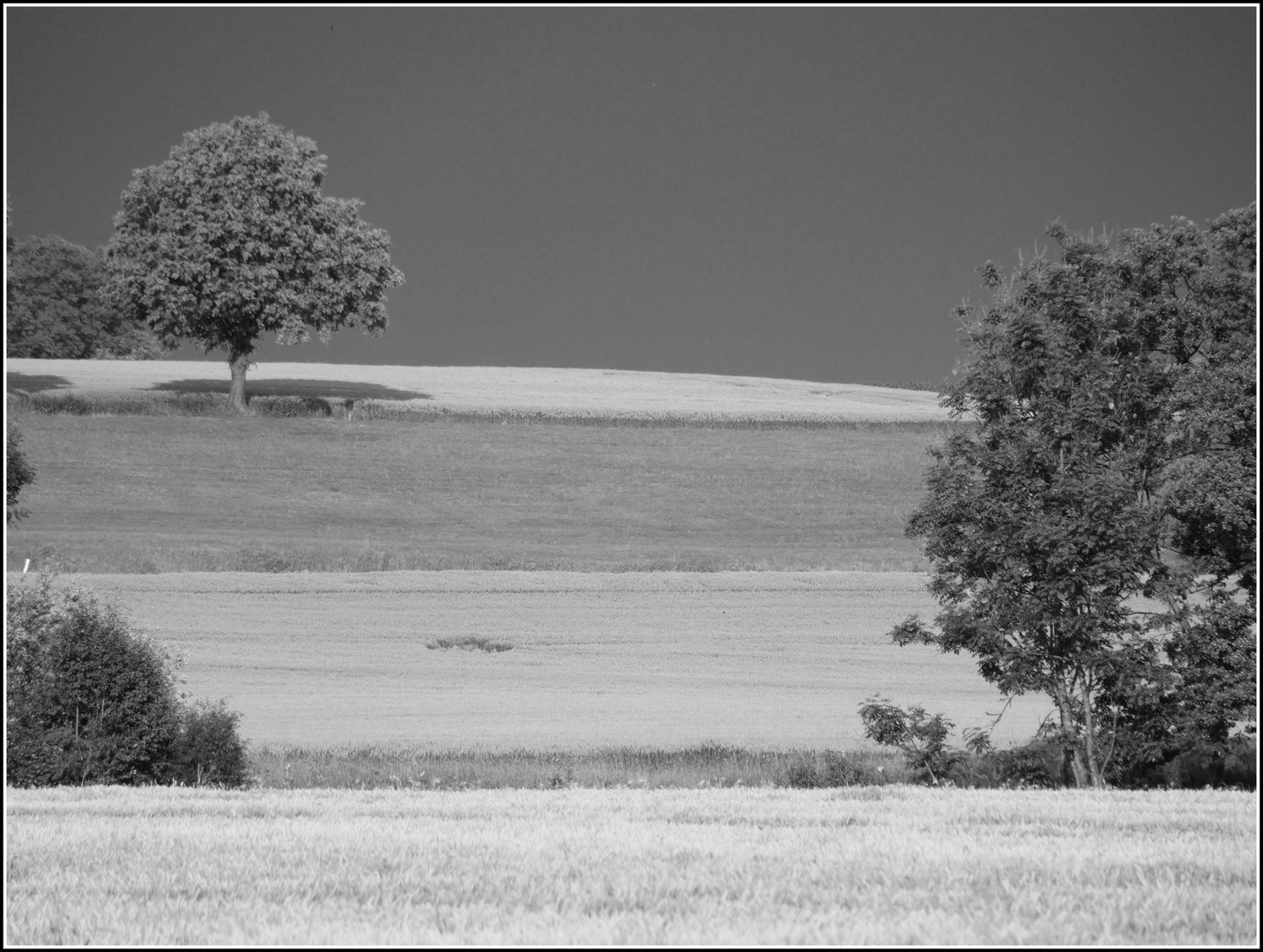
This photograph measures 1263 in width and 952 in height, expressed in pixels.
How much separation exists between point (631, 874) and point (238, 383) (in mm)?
61730

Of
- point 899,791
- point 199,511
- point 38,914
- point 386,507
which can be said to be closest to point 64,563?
point 199,511

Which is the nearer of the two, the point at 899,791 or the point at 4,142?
the point at 4,142

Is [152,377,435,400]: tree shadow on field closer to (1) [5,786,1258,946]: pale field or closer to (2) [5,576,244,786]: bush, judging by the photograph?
(2) [5,576,244,786]: bush

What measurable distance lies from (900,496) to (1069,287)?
32.5m

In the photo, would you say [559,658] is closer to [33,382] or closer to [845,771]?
[845,771]

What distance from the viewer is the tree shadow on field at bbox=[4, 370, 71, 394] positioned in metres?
63.7

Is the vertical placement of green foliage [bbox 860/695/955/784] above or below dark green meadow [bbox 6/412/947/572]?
below

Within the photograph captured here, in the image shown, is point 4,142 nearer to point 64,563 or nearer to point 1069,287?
point 1069,287

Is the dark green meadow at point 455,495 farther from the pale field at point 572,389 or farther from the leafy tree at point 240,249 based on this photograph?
the leafy tree at point 240,249

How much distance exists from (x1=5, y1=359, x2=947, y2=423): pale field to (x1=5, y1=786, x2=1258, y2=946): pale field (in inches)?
2102

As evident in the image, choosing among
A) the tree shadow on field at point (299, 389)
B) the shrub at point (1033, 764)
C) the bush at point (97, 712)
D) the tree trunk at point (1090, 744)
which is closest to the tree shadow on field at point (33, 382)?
the tree shadow on field at point (299, 389)

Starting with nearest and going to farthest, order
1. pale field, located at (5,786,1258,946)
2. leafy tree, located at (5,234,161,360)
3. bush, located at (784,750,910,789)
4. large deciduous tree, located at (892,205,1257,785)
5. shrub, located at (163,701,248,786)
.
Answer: pale field, located at (5,786,1258,946)
shrub, located at (163,701,248,786)
bush, located at (784,750,910,789)
large deciduous tree, located at (892,205,1257,785)
leafy tree, located at (5,234,161,360)

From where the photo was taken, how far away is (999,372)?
17.7 meters

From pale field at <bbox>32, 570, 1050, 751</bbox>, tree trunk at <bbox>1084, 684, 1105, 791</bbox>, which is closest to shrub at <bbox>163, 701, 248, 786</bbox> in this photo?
pale field at <bbox>32, 570, 1050, 751</bbox>
